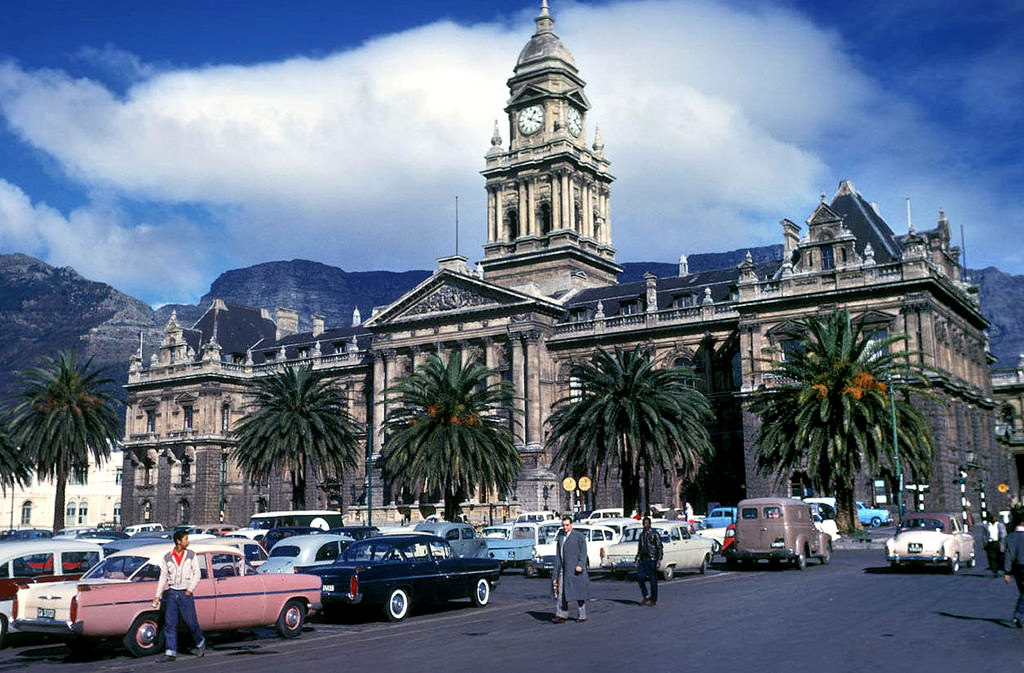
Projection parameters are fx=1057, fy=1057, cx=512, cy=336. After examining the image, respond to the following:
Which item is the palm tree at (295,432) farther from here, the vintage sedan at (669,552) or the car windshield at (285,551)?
the car windshield at (285,551)

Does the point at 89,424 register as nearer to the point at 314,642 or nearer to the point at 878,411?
the point at 878,411

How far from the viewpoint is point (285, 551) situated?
25.9m

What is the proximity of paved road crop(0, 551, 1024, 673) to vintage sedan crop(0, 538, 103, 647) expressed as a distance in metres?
0.96

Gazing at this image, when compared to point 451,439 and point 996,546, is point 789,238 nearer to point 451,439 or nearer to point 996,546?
point 451,439

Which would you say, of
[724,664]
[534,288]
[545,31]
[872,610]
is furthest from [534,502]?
[724,664]

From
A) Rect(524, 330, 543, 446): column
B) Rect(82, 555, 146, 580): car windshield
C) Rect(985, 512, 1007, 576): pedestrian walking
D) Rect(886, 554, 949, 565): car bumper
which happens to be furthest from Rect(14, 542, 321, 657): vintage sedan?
Rect(524, 330, 543, 446): column

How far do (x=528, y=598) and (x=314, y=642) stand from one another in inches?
339

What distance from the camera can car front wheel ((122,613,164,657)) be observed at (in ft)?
57.3

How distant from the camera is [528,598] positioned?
26484mm

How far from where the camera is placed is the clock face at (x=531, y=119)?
3383 inches

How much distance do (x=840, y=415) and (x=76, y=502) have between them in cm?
8454

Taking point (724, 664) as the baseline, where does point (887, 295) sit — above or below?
above

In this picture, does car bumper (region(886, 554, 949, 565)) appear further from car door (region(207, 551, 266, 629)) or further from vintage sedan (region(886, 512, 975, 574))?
car door (region(207, 551, 266, 629))

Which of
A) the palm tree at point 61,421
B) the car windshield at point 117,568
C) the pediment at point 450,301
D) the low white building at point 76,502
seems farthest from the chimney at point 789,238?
the low white building at point 76,502
